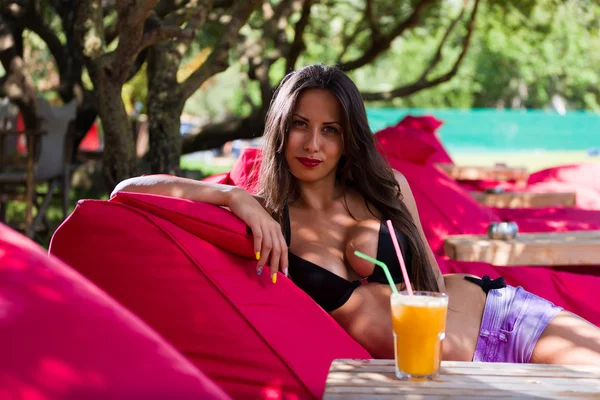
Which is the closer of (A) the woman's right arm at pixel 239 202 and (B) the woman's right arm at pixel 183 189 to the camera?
(A) the woman's right arm at pixel 239 202

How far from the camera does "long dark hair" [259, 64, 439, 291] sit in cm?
277

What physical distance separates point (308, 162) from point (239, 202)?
0.50 m

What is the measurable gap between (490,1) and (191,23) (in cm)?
609

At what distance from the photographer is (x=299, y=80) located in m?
2.82

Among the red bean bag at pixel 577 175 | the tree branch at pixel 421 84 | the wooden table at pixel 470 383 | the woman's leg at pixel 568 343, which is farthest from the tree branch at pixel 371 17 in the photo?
the wooden table at pixel 470 383

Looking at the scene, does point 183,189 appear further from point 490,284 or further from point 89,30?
point 89,30

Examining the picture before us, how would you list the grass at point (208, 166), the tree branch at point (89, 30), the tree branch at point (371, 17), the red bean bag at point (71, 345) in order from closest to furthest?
the red bean bag at point (71, 345) < the tree branch at point (89, 30) < the tree branch at point (371, 17) < the grass at point (208, 166)

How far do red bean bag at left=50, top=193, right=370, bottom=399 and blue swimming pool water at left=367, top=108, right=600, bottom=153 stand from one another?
100 feet

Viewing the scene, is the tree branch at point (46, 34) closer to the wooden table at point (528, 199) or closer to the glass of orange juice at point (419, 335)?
the wooden table at point (528, 199)

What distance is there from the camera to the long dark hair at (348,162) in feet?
9.07

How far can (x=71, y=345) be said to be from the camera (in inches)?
49.1

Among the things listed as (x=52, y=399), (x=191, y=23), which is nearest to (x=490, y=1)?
(x=191, y=23)

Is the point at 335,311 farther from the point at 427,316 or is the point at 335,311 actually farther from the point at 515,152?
the point at 515,152

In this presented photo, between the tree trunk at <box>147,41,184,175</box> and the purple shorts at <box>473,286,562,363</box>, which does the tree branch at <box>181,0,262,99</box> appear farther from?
the purple shorts at <box>473,286,562,363</box>
